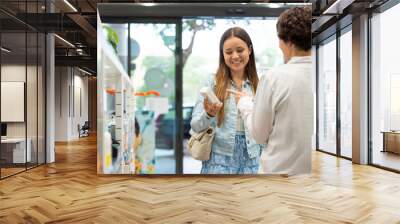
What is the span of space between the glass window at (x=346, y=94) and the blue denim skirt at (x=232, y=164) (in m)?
4.62

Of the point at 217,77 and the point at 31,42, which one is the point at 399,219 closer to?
the point at 217,77

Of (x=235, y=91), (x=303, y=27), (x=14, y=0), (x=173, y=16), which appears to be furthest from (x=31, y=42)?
(x=303, y=27)

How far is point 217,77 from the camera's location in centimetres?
409

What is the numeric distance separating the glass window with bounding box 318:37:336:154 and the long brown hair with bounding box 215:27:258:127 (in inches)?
229

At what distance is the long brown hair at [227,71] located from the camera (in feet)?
13.0

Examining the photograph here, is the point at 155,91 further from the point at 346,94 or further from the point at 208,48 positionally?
the point at 346,94

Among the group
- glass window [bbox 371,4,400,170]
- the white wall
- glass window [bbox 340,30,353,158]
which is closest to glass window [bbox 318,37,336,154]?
glass window [bbox 340,30,353,158]

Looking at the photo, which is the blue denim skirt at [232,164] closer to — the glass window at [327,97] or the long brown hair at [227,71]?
the long brown hair at [227,71]

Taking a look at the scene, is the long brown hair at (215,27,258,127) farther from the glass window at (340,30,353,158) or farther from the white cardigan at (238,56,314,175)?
the glass window at (340,30,353,158)

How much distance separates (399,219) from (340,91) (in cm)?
563

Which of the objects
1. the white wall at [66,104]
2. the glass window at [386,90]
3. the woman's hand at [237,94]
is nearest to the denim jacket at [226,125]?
the woman's hand at [237,94]

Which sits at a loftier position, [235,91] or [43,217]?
[235,91]

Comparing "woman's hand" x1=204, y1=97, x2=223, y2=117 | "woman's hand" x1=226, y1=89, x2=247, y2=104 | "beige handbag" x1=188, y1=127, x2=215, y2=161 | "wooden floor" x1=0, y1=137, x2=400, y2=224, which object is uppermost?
"woman's hand" x1=226, y1=89, x2=247, y2=104

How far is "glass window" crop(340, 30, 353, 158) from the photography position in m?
8.16
